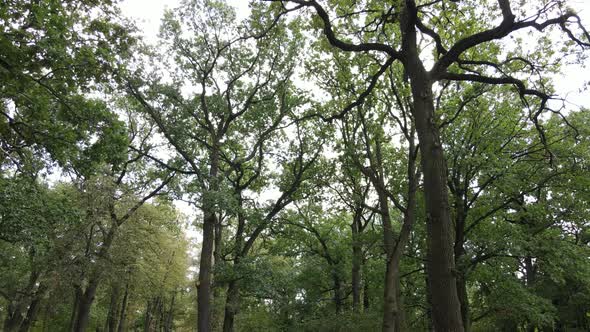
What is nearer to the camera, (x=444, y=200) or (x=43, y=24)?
(x=444, y=200)

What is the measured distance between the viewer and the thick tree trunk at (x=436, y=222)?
485 centimetres

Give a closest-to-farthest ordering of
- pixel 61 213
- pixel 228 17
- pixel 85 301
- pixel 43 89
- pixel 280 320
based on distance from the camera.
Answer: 1. pixel 43 89
2. pixel 61 213
3. pixel 228 17
4. pixel 85 301
5. pixel 280 320

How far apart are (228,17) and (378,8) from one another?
1111 cm

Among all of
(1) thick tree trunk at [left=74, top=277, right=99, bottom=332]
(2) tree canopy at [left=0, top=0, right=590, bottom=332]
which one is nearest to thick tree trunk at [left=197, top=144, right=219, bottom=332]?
(2) tree canopy at [left=0, top=0, right=590, bottom=332]

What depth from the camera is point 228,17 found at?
16750 millimetres

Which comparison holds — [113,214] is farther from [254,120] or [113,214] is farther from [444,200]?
[444,200]

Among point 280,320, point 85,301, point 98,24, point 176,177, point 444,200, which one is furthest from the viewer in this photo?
point 280,320

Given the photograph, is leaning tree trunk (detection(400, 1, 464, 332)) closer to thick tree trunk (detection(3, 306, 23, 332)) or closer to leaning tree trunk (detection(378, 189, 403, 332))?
leaning tree trunk (detection(378, 189, 403, 332))

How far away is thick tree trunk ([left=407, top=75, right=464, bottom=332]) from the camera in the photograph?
485 centimetres

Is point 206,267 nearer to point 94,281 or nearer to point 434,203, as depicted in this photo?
point 94,281

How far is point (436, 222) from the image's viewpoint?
16.9 feet

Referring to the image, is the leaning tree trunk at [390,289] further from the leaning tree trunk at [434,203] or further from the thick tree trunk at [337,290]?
the thick tree trunk at [337,290]

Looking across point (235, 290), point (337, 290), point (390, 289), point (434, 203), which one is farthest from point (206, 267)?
point (434, 203)

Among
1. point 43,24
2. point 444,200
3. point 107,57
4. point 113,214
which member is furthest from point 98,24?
point 113,214
